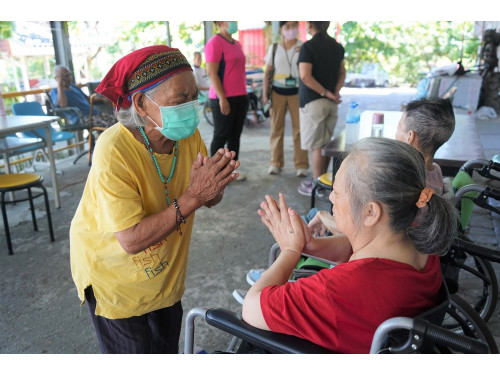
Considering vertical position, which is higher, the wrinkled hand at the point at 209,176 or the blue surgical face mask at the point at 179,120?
the blue surgical face mask at the point at 179,120

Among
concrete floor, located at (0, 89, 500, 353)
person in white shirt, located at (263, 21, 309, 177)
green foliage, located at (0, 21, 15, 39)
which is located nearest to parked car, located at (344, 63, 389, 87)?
person in white shirt, located at (263, 21, 309, 177)

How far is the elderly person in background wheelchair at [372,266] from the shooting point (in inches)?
39.4

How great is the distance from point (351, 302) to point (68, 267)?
98.0 inches

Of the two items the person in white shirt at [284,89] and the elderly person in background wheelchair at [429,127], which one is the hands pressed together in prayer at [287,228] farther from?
the person in white shirt at [284,89]

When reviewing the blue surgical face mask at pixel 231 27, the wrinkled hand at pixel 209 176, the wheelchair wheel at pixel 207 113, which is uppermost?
the blue surgical face mask at pixel 231 27

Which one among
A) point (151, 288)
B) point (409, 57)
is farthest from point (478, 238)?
point (409, 57)

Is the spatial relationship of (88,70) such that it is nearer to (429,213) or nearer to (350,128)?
(350,128)

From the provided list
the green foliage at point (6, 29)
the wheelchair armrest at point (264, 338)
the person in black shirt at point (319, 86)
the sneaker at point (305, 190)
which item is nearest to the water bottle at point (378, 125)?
the person in black shirt at point (319, 86)

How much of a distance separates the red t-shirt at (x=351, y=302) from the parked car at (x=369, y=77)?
15285 mm

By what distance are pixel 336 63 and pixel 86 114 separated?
3563 mm

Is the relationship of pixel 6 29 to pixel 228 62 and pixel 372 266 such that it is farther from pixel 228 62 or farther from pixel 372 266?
pixel 372 266

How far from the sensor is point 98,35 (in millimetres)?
6922

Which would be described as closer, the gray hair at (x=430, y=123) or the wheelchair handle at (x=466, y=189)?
the gray hair at (x=430, y=123)

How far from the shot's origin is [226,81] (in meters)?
4.18
